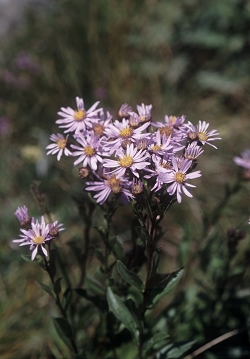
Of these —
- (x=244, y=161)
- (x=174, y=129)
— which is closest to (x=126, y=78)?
(x=244, y=161)

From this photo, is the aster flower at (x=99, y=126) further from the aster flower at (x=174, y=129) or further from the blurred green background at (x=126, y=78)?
the blurred green background at (x=126, y=78)

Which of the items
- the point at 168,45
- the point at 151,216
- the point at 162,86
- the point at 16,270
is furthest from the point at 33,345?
the point at 168,45

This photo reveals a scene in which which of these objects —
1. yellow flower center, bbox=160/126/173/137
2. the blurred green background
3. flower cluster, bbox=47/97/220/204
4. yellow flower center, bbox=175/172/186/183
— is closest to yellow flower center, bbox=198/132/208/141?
flower cluster, bbox=47/97/220/204

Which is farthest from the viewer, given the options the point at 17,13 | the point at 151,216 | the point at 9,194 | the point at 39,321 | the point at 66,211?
the point at 17,13

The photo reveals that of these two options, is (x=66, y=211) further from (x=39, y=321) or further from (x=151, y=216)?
(x=151, y=216)

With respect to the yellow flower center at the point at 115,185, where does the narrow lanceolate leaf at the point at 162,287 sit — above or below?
below

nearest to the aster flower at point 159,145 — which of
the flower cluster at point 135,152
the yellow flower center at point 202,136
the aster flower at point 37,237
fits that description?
the flower cluster at point 135,152

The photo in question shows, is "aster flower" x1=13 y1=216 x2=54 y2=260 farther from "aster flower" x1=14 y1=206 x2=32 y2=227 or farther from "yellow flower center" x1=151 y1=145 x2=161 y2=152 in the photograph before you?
"yellow flower center" x1=151 y1=145 x2=161 y2=152
